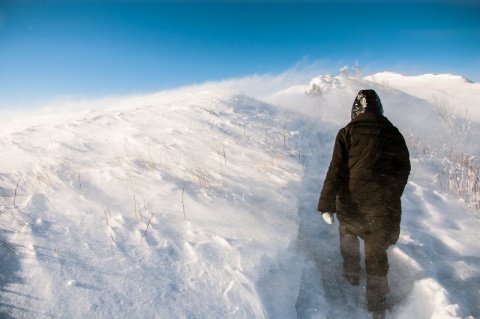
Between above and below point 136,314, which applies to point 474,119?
above

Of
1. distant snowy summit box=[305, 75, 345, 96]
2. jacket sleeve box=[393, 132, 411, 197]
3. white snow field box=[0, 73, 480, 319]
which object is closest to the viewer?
white snow field box=[0, 73, 480, 319]

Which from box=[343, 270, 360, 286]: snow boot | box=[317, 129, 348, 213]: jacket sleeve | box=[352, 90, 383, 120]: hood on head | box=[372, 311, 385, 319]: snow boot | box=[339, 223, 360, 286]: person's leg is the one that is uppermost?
box=[352, 90, 383, 120]: hood on head

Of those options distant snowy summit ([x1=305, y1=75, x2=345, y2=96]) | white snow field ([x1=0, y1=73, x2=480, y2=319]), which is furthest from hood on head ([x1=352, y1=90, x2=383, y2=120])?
distant snowy summit ([x1=305, y1=75, x2=345, y2=96])

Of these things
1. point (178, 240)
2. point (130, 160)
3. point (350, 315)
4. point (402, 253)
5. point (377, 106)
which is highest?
point (377, 106)

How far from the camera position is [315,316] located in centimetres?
247

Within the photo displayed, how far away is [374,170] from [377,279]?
103 centimetres

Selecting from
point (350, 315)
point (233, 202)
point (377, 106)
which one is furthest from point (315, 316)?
point (377, 106)

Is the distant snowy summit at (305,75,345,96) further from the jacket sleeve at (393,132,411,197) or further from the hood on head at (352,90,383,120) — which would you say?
the jacket sleeve at (393,132,411,197)

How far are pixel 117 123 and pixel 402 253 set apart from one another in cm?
633

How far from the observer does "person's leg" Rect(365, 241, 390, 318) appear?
8.31ft

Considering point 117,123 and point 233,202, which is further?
Result: point 117,123

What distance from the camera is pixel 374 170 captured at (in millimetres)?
2582

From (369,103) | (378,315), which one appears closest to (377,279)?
(378,315)

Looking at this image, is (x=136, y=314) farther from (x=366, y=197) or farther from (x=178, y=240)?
(x=366, y=197)
